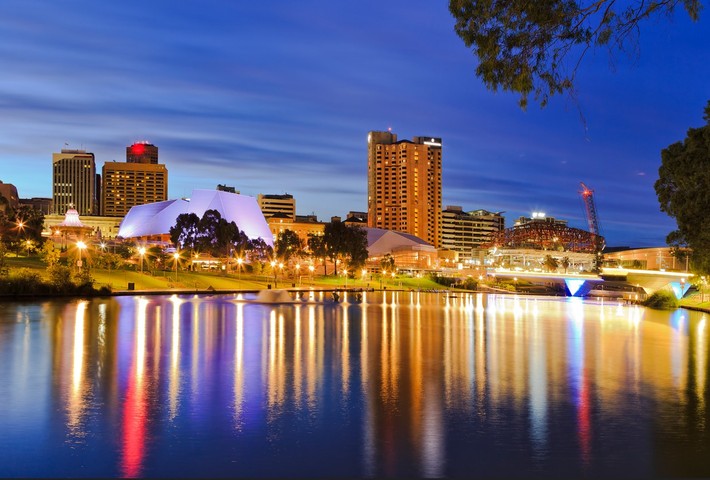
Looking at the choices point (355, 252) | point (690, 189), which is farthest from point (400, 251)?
point (690, 189)

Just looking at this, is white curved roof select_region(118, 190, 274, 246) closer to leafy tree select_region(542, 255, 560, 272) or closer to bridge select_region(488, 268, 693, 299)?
bridge select_region(488, 268, 693, 299)

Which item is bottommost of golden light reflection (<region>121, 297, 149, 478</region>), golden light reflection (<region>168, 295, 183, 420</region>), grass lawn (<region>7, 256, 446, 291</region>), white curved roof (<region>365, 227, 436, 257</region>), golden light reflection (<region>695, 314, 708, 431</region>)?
golden light reflection (<region>695, 314, 708, 431</region>)

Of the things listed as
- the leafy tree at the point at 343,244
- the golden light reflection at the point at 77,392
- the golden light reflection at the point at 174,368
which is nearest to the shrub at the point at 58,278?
the golden light reflection at the point at 174,368

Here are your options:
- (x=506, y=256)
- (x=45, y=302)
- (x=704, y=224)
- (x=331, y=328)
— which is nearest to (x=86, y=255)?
(x=45, y=302)

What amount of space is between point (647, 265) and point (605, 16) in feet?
331

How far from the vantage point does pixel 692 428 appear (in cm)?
1192

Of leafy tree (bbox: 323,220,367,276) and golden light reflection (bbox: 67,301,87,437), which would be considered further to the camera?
leafy tree (bbox: 323,220,367,276)

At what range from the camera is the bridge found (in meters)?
70.9

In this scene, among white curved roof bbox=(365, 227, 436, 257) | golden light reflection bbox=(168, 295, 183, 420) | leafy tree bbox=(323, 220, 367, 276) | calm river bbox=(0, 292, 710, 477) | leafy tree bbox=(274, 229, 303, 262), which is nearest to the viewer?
calm river bbox=(0, 292, 710, 477)

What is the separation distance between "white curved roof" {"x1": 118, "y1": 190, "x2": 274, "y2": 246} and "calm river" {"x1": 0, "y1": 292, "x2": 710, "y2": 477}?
11503 centimetres

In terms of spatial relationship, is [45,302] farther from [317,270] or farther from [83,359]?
[317,270]

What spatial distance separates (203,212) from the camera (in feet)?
458

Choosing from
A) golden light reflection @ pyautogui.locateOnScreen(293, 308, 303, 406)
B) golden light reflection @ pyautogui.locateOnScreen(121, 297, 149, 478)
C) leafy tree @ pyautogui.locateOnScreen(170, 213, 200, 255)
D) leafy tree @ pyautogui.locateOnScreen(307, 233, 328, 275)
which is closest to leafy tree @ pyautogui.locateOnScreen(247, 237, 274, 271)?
leafy tree @ pyautogui.locateOnScreen(307, 233, 328, 275)

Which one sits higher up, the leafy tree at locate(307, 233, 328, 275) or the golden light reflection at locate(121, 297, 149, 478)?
the leafy tree at locate(307, 233, 328, 275)
